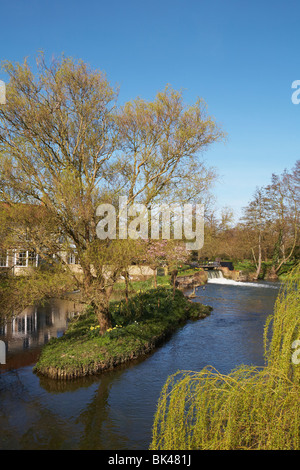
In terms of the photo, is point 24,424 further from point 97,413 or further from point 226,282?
point 226,282

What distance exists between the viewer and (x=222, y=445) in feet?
16.2

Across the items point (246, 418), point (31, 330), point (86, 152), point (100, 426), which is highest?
point (86, 152)

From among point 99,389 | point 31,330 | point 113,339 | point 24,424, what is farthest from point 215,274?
point 24,424

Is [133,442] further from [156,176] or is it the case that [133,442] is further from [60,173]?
[156,176]

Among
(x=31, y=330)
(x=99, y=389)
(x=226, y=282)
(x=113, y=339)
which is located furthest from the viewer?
(x=226, y=282)

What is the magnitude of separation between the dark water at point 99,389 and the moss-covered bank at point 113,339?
43 centimetres

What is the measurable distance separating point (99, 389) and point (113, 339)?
9.72 ft

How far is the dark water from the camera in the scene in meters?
8.36

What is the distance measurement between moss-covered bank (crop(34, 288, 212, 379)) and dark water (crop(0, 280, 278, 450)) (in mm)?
429

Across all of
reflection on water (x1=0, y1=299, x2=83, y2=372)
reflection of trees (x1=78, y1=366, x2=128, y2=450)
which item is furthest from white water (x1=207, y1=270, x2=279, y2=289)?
reflection of trees (x1=78, y1=366, x2=128, y2=450)

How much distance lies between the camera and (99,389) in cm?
1094

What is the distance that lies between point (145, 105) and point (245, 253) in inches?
1407

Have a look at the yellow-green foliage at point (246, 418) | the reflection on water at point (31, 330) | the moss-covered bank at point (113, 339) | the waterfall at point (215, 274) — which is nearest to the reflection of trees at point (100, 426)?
the moss-covered bank at point (113, 339)
